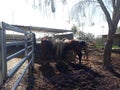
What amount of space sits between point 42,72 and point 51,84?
1.69 metres

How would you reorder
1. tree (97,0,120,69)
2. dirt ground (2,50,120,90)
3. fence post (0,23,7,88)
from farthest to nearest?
tree (97,0,120,69) → dirt ground (2,50,120,90) → fence post (0,23,7,88)

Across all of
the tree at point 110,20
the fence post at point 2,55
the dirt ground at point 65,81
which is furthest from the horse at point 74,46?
the fence post at point 2,55

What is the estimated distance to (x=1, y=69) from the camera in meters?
2.50

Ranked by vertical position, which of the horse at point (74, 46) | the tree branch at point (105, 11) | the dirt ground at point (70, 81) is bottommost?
the dirt ground at point (70, 81)

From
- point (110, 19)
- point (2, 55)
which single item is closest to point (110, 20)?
point (110, 19)

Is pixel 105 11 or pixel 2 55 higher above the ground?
pixel 105 11

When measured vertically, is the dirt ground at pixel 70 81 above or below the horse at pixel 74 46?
below

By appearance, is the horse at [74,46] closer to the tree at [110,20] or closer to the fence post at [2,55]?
the tree at [110,20]

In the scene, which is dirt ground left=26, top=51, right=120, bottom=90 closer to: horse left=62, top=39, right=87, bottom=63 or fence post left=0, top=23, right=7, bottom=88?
horse left=62, top=39, right=87, bottom=63

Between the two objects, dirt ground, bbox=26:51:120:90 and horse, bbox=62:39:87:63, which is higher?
horse, bbox=62:39:87:63

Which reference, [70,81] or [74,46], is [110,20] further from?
[70,81]

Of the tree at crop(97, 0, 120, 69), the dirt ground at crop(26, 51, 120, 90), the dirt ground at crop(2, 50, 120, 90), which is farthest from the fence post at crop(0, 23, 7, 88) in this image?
the tree at crop(97, 0, 120, 69)

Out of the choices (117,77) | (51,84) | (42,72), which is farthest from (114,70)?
(51,84)

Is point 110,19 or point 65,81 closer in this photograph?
point 65,81
